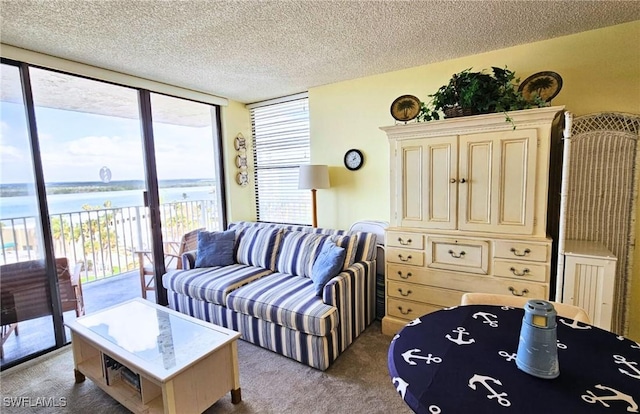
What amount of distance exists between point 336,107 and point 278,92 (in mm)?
783

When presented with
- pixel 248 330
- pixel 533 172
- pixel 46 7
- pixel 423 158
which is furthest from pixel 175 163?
pixel 533 172

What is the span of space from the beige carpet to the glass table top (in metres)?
0.42

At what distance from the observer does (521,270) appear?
2094mm

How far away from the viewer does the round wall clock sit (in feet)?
10.8

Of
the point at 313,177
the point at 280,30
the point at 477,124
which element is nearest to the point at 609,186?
the point at 477,124

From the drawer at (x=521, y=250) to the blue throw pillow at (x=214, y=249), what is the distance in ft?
8.20

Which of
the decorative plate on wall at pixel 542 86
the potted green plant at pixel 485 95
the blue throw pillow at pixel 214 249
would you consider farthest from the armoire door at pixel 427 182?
the blue throw pillow at pixel 214 249

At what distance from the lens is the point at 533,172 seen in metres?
2.04

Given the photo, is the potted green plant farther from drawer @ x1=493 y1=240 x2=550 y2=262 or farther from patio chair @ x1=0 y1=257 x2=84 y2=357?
patio chair @ x1=0 y1=257 x2=84 y2=357

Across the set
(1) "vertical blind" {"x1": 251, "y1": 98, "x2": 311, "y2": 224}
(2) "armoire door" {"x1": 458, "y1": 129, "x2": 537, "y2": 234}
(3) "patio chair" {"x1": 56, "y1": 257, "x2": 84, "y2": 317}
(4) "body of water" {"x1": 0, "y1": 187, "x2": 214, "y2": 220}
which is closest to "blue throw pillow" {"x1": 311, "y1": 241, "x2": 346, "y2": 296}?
(2) "armoire door" {"x1": 458, "y1": 129, "x2": 537, "y2": 234}

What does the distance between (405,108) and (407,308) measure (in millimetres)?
1840

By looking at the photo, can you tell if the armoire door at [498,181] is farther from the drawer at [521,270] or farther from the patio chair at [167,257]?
the patio chair at [167,257]

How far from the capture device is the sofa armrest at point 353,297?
2.24 metres

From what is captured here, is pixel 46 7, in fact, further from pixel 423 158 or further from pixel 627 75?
pixel 627 75
